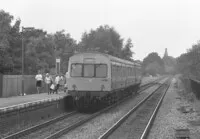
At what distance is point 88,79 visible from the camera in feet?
59.6

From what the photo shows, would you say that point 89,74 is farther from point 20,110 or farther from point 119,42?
point 119,42

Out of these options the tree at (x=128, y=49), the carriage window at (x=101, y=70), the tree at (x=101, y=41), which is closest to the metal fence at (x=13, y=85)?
the carriage window at (x=101, y=70)

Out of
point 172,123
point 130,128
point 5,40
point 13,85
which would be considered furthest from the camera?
point 5,40

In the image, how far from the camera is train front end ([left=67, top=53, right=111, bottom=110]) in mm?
18031

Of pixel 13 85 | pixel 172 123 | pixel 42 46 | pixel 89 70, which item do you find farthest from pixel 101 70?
pixel 42 46

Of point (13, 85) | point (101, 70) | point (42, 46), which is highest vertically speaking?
point (42, 46)

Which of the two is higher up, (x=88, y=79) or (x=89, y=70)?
(x=89, y=70)

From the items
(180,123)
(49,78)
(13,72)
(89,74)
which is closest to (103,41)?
(13,72)

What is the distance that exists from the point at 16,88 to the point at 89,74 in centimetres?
619

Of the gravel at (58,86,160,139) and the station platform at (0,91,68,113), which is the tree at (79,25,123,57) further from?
the gravel at (58,86,160,139)

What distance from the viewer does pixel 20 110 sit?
13344 millimetres

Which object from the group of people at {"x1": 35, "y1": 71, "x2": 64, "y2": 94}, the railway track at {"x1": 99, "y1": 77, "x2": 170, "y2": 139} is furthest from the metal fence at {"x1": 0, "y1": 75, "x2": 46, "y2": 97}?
the railway track at {"x1": 99, "y1": 77, "x2": 170, "y2": 139}

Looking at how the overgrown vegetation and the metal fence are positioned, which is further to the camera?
the overgrown vegetation

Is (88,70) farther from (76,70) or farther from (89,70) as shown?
(76,70)
